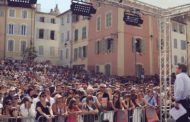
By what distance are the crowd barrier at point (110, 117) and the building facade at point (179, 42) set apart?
95.7 feet

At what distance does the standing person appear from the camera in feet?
26.6

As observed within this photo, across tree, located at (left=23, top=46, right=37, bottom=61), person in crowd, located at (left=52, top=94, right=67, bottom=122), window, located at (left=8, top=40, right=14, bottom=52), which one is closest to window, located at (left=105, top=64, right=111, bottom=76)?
tree, located at (left=23, top=46, right=37, bottom=61)

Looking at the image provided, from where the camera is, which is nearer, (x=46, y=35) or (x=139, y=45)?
(x=139, y=45)

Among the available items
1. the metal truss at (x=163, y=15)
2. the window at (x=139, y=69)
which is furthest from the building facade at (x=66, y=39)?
the metal truss at (x=163, y=15)

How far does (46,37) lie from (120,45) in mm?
22132

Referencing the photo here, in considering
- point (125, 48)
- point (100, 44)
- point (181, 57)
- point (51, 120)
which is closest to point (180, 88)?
point (51, 120)

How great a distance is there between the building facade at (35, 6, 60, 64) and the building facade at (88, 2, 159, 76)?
15.7m

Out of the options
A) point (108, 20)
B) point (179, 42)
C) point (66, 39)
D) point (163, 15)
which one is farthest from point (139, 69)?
point (163, 15)

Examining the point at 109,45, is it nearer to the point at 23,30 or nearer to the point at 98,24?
the point at 98,24

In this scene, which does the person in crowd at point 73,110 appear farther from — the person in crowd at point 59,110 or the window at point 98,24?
the window at point 98,24

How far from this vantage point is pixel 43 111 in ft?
30.2

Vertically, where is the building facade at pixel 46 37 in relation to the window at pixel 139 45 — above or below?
above

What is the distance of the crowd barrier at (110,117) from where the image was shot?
9.09 metres

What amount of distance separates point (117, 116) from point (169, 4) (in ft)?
23.4
